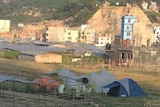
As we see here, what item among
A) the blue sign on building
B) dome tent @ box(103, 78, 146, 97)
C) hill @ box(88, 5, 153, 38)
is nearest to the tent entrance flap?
dome tent @ box(103, 78, 146, 97)

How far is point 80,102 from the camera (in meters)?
15.2

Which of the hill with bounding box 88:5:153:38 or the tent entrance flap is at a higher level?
the hill with bounding box 88:5:153:38

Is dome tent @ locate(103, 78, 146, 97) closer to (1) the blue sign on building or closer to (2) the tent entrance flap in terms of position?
(2) the tent entrance flap

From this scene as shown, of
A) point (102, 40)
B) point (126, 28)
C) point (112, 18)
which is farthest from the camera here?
point (112, 18)

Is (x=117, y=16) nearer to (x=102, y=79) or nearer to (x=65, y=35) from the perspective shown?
(x=65, y=35)

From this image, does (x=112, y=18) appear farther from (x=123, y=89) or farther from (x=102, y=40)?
(x=123, y=89)

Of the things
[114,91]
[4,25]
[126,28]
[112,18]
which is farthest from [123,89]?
[4,25]

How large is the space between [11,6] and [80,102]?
350ft

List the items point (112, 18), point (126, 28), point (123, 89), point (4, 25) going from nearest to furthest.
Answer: point (123, 89), point (126, 28), point (112, 18), point (4, 25)

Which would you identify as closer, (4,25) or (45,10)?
(4,25)

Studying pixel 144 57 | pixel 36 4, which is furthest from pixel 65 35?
pixel 36 4

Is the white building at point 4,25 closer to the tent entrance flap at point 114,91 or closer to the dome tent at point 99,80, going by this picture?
the dome tent at point 99,80

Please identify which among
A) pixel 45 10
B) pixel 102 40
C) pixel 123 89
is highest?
pixel 45 10

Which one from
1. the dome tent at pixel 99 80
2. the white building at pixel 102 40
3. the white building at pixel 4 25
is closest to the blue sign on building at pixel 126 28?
the white building at pixel 102 40
